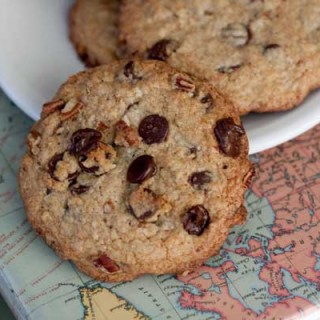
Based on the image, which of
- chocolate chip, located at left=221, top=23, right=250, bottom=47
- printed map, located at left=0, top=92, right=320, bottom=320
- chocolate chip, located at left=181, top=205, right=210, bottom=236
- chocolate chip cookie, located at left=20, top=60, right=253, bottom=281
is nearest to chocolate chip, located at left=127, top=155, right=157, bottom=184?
chocolate chip cookie, located at left=20, top=60, right=253, bottom=281

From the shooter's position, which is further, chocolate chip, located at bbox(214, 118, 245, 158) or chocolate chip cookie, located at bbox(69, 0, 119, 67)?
chocolate chip cookie, located at bbox(69, 0, 119, 67)

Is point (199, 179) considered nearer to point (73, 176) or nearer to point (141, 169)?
point (141, 169)

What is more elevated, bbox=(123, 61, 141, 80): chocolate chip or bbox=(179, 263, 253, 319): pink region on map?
bbox=(123, 61, 141, 80): chocolate chip

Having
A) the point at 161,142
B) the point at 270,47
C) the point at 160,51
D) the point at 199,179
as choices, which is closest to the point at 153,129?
the point at 161,142

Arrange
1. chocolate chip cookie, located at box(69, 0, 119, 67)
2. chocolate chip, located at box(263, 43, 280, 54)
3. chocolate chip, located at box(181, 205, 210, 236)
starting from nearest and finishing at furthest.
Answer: chocolate chip, located at box(181, 205, 210, 236), chocolate chip, located at box(263, 43, 280, 54), chocolate chip cookie, located at box(69, 0, 119, 67)

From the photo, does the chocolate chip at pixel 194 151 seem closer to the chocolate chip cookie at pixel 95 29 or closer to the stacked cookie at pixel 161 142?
the stacked cookie at pixel 161 142

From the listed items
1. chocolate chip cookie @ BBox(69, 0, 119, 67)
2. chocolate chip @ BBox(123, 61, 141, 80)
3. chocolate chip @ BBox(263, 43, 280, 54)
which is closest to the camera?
chocolate chip @ BBox(123, 61, 141, 80)

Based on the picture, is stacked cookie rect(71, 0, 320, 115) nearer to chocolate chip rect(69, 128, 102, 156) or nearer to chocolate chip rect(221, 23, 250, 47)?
chocolate chip rect(221, 23, 250, 47)
